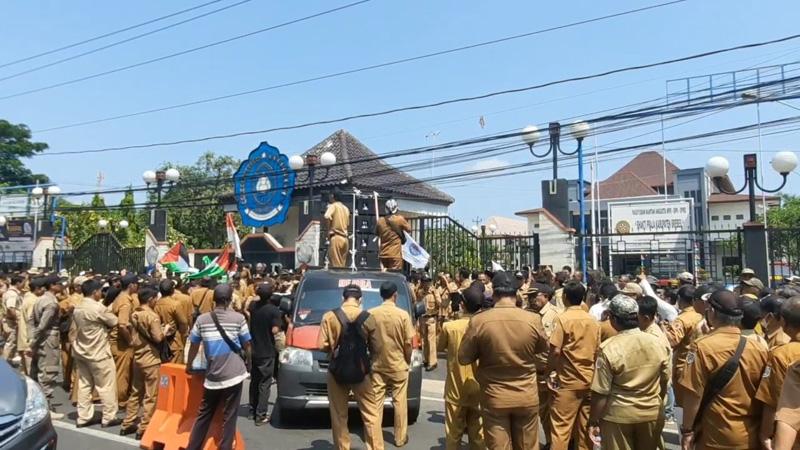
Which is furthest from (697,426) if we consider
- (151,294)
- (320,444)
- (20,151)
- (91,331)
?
(20,151)

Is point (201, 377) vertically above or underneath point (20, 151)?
underneath

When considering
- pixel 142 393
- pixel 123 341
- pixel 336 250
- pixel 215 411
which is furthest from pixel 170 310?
pixel 336 250

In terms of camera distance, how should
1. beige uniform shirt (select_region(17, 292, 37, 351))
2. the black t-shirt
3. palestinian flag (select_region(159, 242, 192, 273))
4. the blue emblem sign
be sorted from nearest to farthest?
the black t-shirt
beige uniform shirt (select_region(17, 292, 37, 351))
palestinian flag (select_region(159, 242, 192, 273))
the blue emblem sign

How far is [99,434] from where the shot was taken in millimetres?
7273

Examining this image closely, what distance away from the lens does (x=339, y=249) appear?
11766 millimetres

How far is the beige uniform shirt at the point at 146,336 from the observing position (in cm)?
710

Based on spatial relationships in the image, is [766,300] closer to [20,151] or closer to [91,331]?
[91,331]

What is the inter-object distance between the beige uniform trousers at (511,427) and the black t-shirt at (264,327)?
3663 millimetres

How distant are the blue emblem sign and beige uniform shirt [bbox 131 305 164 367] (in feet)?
47.7

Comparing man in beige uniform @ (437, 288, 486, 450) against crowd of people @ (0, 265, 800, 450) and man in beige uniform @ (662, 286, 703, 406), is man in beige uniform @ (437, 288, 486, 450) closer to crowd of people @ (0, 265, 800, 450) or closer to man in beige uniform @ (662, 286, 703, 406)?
crowd of people @ (0, 265, 800, 450)

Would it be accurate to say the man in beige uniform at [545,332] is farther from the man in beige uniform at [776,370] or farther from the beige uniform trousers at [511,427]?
the man in beige uniform at [776,370]

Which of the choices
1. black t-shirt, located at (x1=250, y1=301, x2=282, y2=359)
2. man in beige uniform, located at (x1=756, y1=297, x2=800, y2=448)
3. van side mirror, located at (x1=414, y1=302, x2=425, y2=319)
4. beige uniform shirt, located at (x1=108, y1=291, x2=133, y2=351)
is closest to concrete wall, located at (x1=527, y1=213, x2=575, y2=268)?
van side mirror, located at (x1=414, y1=302, x2=425, y2=319)

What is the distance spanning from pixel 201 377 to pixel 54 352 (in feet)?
14.2

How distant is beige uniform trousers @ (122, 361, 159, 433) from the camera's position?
714 centimetres
